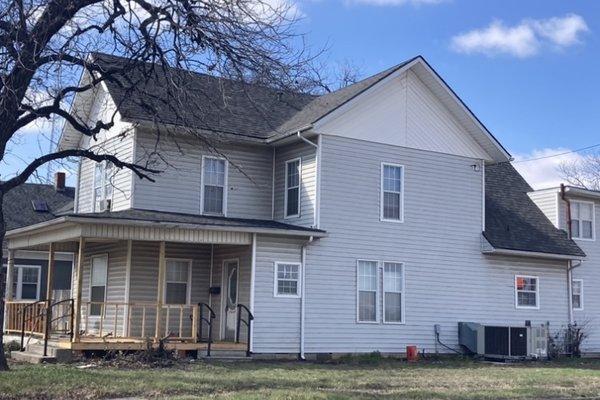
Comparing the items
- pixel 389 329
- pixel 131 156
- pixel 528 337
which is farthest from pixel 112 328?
pixel 528 337

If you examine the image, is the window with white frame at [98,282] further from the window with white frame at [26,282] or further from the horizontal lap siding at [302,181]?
the window with white frame at [26,282]

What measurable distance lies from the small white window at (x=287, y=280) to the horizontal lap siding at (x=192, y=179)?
2.45m

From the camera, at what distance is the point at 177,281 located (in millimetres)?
21750

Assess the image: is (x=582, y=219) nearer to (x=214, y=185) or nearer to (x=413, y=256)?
(x=413, y=256)

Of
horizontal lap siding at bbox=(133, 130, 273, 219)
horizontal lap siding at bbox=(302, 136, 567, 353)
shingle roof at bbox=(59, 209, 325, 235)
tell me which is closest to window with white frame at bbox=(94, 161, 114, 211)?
horizontal lap siding at bbox=(133, 130, 273, 219)

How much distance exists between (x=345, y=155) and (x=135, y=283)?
6.53 m

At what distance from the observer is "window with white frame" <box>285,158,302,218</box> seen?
21969 millimetres

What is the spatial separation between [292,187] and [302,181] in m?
0.59

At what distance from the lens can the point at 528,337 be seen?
23.3 m

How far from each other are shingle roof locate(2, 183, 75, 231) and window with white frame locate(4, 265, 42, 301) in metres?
1.82

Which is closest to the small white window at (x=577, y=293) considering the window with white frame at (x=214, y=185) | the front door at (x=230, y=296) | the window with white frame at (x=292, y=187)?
the window with white frame at (x=292, y=187)

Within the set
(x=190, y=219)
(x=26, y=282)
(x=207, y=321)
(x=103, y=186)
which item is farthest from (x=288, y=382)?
(x=26, y=282)

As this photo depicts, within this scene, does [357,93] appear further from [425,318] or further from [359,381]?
[359,381]

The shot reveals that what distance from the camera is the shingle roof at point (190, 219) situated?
60.0 feet
